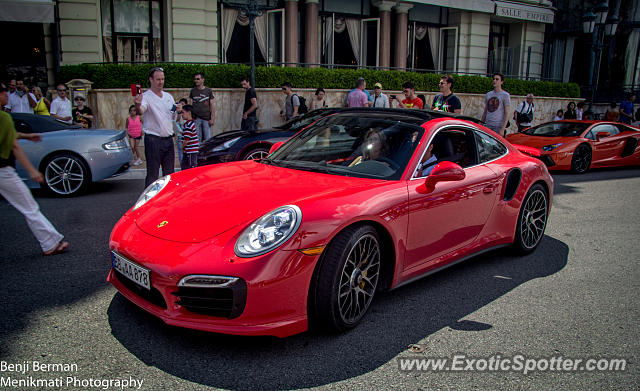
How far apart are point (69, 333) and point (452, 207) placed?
2.93m

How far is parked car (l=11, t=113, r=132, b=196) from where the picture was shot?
797cm

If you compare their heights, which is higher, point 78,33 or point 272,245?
point 78,33

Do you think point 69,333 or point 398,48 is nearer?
point 69,333

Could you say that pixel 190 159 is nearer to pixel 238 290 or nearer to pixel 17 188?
pixel 17 188

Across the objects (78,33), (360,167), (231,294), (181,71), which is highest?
(78,33)

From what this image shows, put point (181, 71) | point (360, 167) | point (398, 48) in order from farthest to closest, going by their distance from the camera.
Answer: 1. point (398, 48)
2. point (181, 71)
3. point (360, 167)

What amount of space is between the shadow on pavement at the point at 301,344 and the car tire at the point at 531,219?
0.99 meters

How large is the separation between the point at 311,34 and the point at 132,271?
56.4 feet

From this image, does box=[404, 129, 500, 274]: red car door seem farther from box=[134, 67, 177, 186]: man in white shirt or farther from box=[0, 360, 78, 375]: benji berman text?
box=[134, 67, 177, 186]: man in white shirt

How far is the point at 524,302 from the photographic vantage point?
408cm

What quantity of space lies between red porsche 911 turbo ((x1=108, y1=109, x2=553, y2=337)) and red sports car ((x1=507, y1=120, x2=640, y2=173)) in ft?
25.2

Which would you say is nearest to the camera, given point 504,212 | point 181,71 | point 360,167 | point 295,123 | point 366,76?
point 360,167

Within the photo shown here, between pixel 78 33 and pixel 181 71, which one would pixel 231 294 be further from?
pixel 78 33

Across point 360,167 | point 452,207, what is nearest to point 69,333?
point 360,167
